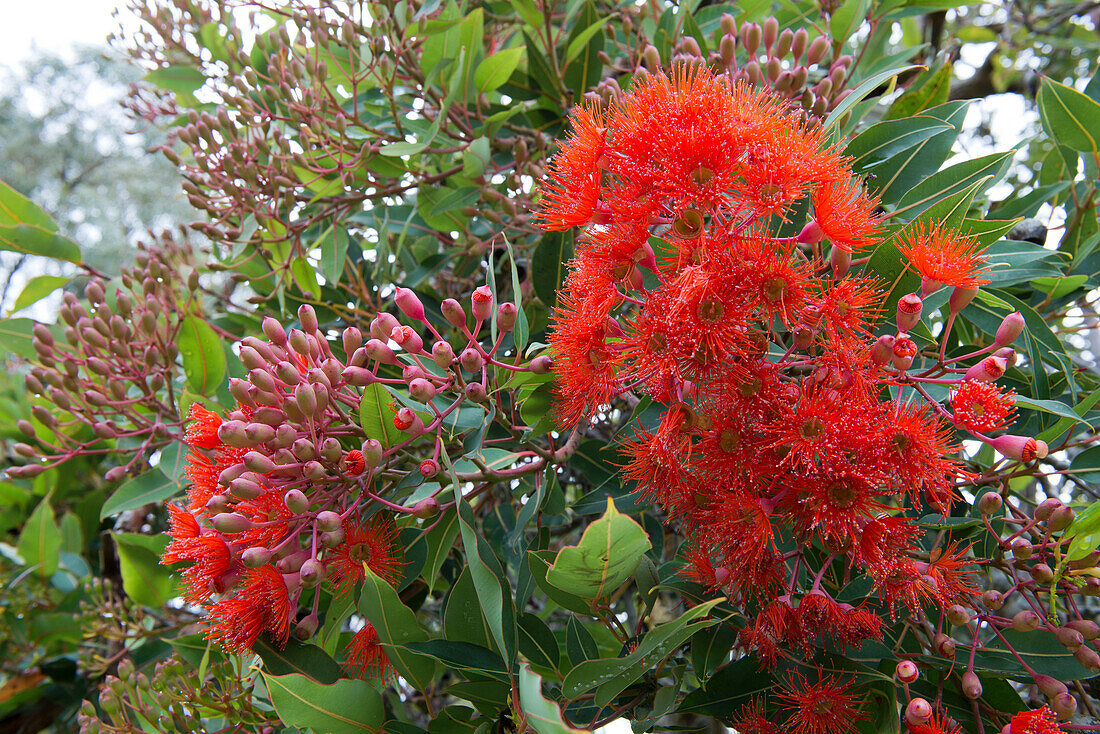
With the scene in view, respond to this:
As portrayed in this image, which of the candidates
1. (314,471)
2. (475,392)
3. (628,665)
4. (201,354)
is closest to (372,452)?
(314,471)

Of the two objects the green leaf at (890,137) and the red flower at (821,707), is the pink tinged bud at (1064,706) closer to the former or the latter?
the red flower at (821,707)

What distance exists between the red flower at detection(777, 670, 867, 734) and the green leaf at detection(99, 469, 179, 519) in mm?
1445

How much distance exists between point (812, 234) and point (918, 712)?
725 millimetres

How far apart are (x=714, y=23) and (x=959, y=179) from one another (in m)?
0.83

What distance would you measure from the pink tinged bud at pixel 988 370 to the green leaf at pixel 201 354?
63.4 inches

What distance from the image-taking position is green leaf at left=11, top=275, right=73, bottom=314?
2.02 meters

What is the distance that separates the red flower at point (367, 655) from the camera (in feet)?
4.15

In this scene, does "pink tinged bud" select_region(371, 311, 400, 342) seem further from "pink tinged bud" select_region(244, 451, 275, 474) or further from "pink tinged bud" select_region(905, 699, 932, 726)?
"pink tinged bud" select_region(905, 699, 932, 726)

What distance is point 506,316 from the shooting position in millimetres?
1157

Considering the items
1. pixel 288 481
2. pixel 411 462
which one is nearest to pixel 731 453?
pixel 411 462

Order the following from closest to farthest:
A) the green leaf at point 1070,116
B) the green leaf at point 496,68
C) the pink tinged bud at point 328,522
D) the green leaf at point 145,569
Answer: the pink tinged bud at point 328,522 → the green leaf at point 1070,116 → the green leaf at point 496,68 → the green leaf at point 145,569

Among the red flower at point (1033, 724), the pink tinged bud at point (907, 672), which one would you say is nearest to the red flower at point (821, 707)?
the pink tinged bud at point (907, 672)

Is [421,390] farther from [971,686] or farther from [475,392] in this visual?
[971,686]

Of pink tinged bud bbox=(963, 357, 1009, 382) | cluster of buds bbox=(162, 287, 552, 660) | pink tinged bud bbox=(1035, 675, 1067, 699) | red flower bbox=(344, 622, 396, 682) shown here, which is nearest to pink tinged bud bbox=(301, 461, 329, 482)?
cluster of buds bbox=(162, 287, 552, 660)
